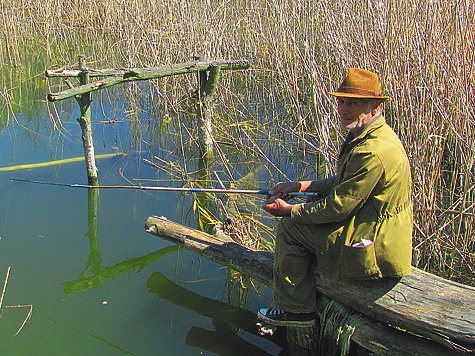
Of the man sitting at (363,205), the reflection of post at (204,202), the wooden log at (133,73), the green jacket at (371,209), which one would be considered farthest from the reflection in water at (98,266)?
the green jacket at (371,209)

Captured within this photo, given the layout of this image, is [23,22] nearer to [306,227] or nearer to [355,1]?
[355,1]

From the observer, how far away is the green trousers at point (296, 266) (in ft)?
8.33

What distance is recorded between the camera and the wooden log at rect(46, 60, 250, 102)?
446 centimetres

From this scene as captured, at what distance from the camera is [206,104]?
5855 millimetres

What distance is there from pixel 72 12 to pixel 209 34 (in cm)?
471

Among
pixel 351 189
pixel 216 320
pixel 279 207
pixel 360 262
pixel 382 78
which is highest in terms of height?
pixel 382 78

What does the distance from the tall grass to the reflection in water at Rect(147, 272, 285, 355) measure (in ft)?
3.91

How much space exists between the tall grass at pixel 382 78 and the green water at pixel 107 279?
3.83 feet

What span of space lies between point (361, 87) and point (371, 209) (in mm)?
546

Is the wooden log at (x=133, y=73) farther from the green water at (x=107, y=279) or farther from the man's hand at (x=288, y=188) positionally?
the man's hand at (x=288, y=188)

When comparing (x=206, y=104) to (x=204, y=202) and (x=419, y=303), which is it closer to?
(x=204, y=202)

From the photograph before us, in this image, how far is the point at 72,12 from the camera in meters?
9.89

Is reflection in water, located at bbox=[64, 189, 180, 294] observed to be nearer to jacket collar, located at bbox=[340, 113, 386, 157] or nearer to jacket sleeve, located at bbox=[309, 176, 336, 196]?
jacket sleeve, located at bbox=[309, 176, 336, 196]

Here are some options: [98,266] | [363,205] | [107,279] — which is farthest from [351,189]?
[98,266]
